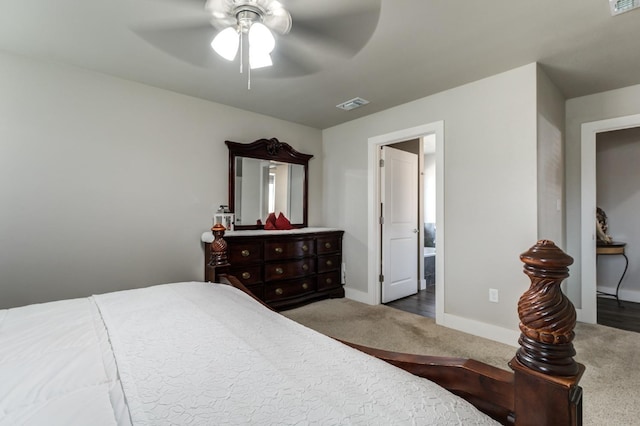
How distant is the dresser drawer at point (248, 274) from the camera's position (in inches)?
119

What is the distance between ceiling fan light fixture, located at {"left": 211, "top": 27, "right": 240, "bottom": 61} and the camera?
5.65 ft

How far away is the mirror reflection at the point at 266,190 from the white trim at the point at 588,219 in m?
3.19

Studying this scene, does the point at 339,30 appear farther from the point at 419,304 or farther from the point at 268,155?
the point at 419,304

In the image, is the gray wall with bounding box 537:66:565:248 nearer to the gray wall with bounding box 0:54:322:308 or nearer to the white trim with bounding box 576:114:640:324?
the white trim with bounding box 576:114:640:324

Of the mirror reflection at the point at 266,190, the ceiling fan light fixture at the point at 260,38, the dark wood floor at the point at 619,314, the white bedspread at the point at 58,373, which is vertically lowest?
the dark wood floor at the point at 619,314

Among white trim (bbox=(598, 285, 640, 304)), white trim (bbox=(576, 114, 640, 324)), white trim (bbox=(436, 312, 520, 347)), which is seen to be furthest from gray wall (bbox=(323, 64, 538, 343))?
white trim (bbox=(598, 285, 640, 304))

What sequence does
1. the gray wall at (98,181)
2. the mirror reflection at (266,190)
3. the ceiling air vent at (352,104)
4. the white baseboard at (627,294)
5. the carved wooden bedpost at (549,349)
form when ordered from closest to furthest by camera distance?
the carved wooden bedpost at (549,349)
the gray wall at (98,181)
the ceiling air vent at (352,104)
the mirror reflection at (266,190)
the white baseboard at (627,294)

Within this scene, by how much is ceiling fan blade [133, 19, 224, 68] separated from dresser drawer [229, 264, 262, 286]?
193cm

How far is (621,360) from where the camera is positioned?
2.21 m

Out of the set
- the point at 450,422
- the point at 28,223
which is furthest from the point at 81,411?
the point at 28,223

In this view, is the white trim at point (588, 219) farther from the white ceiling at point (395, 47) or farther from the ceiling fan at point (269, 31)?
the ceiling fan at point (269, 31)

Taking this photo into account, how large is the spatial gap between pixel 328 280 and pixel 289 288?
2.07 ft

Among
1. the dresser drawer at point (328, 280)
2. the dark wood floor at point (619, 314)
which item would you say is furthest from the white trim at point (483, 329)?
the dresser drawer at point (328, 280)

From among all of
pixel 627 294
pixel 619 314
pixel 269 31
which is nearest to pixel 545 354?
pixel 269 31
